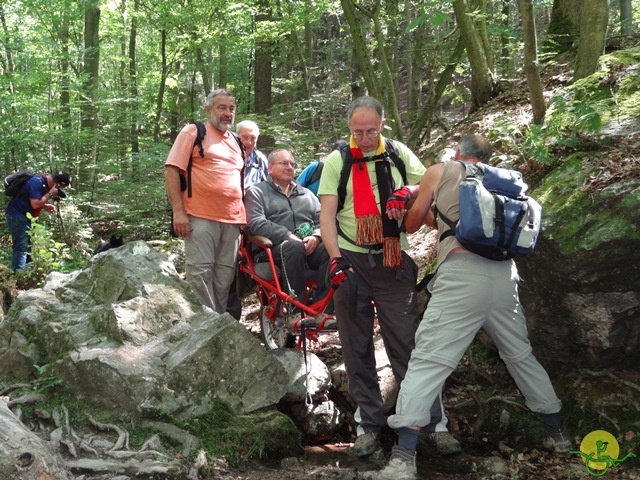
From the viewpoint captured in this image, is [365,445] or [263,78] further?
[263,78]

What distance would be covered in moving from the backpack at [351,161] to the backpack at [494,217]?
64 centimetres

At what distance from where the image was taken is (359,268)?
3941 mm

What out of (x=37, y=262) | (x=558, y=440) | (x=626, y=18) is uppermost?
(x=626, y=18)

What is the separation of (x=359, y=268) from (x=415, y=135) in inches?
230

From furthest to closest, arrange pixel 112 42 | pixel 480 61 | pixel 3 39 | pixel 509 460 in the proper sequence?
pixel 112 42, pixel 3 39, pixel 480 61, pixel 509 460

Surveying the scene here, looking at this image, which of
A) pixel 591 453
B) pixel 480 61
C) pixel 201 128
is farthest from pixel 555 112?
pixel 480 61

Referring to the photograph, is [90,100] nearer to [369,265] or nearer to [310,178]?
[310,178]

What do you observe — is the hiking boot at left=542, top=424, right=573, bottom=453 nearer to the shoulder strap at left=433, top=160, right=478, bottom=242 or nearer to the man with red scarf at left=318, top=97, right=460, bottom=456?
the man with red scarf at left=318, top=97, right=460, bottom=456

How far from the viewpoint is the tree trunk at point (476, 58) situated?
7.41 m

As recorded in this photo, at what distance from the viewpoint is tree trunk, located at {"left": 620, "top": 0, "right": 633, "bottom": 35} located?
8.37 m

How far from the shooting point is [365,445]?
12.4ft

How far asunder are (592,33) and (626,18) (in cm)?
410

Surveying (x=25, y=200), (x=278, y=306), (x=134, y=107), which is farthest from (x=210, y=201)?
(x=134, y=107)

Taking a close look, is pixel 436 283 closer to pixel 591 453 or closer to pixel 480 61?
pixel 591 453
